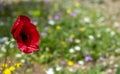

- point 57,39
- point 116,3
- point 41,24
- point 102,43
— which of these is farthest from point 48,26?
point 116,3

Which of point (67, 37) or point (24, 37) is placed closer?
point (24, 37)

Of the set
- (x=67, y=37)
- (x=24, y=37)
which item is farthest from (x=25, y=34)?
(x=67, y=37)

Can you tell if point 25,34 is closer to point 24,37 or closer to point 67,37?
point 24,37

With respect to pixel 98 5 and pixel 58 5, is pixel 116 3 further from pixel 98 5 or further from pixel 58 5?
pixel 58 5

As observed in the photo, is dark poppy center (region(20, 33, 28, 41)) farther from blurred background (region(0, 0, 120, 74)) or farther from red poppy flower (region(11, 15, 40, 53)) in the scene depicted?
blurred background (region(0, 0, 120, 74))

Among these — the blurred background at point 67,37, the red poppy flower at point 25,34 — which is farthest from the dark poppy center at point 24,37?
the blurred background at point 67,37

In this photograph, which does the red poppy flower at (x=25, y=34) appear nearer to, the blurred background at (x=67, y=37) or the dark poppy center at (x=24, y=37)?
the dark poppy center at (x=24, y=37)
